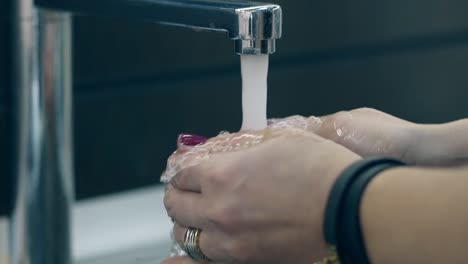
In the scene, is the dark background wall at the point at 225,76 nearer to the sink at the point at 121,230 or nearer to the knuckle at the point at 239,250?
the sink at the point at 121,230

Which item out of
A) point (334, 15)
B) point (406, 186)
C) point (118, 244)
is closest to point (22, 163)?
point (118, 244)

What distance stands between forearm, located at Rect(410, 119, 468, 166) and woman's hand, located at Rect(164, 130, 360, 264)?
12cm

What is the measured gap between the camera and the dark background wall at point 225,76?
82 cm

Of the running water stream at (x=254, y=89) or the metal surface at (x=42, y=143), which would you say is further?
the metal surface at (x=42, y=143)

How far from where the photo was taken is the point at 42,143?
664 millimetres

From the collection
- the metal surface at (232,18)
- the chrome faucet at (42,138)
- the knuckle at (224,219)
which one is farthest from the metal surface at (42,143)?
the knuckle at (224,219)

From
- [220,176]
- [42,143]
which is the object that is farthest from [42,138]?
[220,176]

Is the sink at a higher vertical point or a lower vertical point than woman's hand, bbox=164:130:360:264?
lower

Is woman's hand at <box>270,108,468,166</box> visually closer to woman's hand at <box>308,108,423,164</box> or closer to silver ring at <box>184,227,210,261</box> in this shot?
woman's hand at <box>308,108,423,164</box>

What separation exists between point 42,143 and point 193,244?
220 millimetres

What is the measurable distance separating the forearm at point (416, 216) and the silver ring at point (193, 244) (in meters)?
0.10

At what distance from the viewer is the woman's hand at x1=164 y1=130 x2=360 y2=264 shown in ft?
1.46

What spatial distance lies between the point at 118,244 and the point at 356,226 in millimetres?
359

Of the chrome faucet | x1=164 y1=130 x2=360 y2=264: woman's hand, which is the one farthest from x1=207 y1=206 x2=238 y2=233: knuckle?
the chrome faucet
